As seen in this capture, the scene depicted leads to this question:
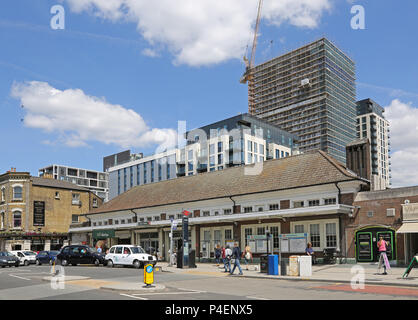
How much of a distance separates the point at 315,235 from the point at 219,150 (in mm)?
80088

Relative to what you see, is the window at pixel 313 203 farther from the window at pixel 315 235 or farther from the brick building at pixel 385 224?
the brick building at pixel 385 224

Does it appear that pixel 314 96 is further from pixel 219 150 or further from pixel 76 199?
pixel 76 199

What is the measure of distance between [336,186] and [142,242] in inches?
881

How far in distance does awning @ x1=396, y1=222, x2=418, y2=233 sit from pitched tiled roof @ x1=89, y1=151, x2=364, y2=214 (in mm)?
4453

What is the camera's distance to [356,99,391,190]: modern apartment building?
16375cm

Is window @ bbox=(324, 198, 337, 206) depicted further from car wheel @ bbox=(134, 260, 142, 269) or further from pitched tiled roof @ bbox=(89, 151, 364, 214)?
car wheel @ bbox=(134, 260, 142, 269)

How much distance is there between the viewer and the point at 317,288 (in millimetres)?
17297

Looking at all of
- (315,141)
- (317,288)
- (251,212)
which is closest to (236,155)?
(315,141)

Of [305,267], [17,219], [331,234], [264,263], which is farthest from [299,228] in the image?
[17,219]

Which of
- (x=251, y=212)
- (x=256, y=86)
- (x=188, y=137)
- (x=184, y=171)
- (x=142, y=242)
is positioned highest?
(x=256, y=86)

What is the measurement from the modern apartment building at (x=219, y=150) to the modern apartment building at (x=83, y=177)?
118ft
